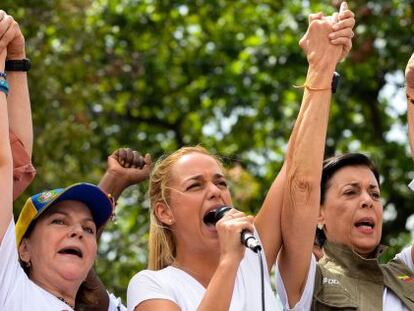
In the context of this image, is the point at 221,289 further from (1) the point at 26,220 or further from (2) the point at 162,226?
(1) the point at 26,220

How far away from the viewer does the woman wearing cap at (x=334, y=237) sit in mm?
5074

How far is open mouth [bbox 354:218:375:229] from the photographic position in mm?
5410

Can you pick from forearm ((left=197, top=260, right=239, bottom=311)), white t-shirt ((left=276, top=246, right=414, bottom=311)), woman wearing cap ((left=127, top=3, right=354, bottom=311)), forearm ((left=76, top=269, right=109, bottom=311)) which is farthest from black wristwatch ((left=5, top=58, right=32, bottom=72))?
white t-shirt ((left=276, top=246, right=414, bottom=311))

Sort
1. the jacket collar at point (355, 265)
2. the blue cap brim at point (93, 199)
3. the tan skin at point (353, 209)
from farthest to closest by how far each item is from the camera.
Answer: the tan skin at point (353, 209) → the jacket collar at point (355, 265) → the blue cap brim at point (93, 199)

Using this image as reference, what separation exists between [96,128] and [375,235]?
774 cm

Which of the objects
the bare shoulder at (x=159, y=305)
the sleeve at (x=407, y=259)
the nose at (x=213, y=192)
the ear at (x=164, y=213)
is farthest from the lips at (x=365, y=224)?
the bare shoulder at (x=159, y=305)

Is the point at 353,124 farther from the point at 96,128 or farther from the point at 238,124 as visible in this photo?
the point at 96,128

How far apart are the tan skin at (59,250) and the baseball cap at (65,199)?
4cm

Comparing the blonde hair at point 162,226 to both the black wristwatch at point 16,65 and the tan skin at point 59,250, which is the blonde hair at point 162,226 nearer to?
the tan skin at point 59,250

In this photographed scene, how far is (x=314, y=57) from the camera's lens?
5219 millimetres

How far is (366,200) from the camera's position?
5438 millimetres

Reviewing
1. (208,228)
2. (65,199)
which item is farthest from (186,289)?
(65,199)

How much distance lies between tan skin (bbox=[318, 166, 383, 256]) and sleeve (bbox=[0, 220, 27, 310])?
162 centimetres

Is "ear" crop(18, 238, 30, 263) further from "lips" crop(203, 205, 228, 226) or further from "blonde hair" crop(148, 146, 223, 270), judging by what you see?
"lips" crop(203, 205, 228, 226)
